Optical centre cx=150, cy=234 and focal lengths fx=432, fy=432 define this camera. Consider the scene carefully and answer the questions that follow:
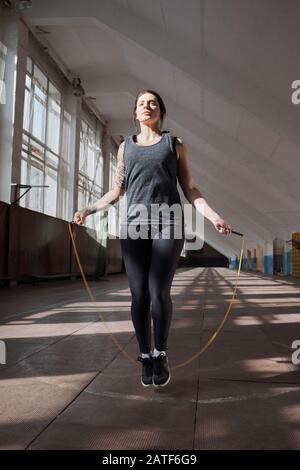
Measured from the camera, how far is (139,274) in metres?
2.23

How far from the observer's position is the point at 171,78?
12289 mm

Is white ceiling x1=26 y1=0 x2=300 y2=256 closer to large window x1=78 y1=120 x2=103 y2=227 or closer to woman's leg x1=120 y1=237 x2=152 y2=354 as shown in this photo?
large window x1=78 y1=120 x2=103 y2=227

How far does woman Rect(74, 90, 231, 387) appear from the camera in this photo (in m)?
2.20

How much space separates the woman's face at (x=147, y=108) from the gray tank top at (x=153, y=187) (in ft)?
0.55

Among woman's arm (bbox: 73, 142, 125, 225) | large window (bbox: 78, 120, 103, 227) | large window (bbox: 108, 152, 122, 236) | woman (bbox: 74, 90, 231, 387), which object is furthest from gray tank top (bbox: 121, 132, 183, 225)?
large window (bbox: 108, 152, 122, 236)

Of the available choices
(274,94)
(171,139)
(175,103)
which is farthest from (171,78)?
(171,139)

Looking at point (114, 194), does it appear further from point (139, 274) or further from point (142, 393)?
point (142, 393)

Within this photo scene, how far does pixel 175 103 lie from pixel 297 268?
10.5 meters

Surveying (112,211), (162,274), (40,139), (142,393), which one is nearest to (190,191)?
(162,274)

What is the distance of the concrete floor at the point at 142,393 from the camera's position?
160 centimetres

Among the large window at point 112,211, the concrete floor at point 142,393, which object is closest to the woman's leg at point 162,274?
the concrete floor at point 142,393

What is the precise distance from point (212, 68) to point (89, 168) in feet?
38.1

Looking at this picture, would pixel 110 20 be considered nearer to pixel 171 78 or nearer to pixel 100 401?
pixel 171 78
